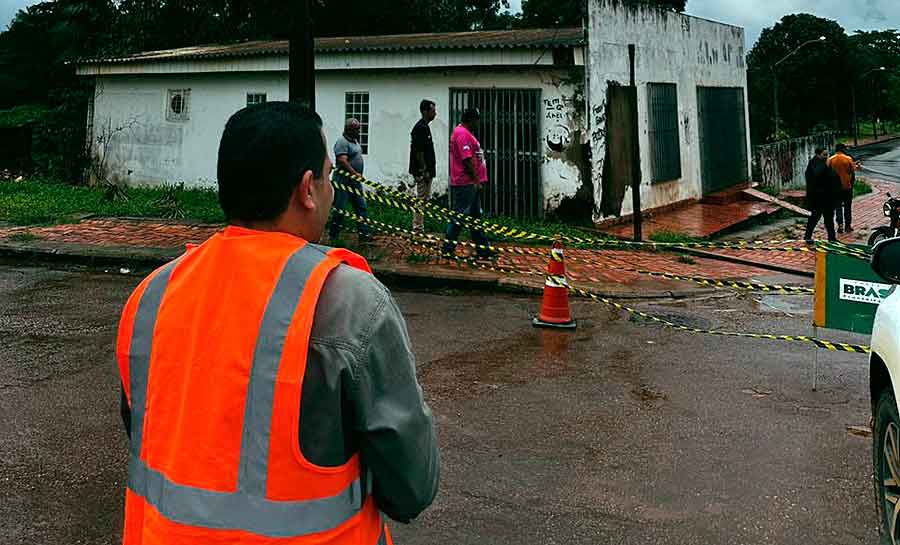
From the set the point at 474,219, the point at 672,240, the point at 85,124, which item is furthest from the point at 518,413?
the point at 85,124

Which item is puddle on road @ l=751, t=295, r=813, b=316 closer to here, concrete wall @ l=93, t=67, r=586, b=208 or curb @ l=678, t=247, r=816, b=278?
curb @ l=678, t=247, r=816, b=278

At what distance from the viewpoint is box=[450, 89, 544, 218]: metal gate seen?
15742mm

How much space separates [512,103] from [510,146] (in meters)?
0.69

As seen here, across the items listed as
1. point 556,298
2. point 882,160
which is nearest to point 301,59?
point 556,298

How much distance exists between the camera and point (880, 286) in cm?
656

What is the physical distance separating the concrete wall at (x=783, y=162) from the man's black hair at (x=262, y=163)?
24460 millimetres

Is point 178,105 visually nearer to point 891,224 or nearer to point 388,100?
point 388,100

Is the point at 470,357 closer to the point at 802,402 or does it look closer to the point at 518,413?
the point at 518,413

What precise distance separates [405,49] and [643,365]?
32.6 ft

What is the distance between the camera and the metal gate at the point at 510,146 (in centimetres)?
1574

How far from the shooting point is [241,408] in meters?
1.86

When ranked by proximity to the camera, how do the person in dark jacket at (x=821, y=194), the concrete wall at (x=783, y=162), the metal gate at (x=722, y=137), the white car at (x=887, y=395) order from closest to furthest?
the white car at (x=887, y=395), the person in dark jacket at (x=821, y=194), the metal gate at (x=722, y=137), the concrete wall at (x=783, y=162)

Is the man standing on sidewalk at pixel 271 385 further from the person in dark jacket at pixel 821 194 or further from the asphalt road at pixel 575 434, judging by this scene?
the person in dark jacket at pixel 821 194

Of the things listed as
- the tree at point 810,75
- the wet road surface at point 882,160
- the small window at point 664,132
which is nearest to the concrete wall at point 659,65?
the small window at point 664,132
